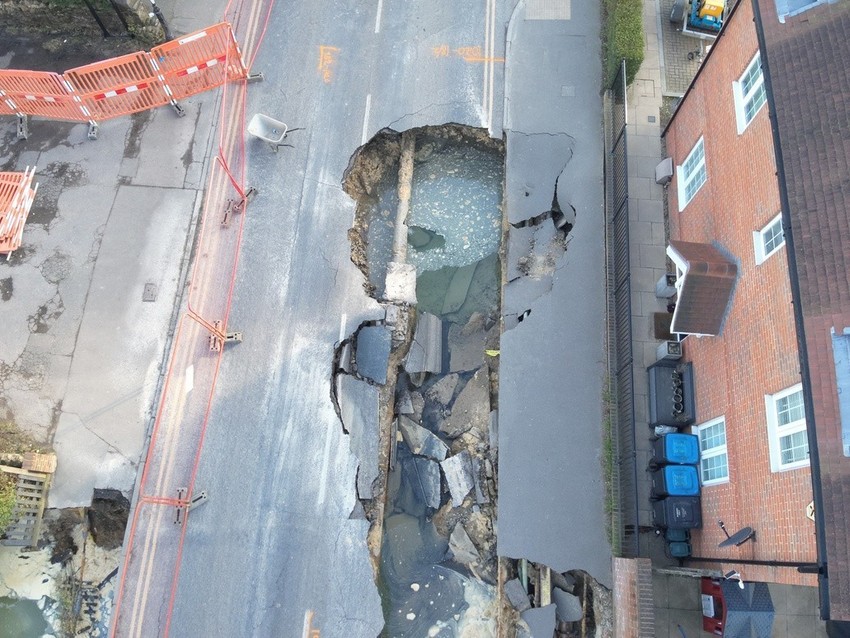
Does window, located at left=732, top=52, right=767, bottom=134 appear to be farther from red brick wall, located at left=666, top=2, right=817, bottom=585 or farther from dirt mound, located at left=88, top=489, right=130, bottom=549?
dirt mound, located at left=88, top=489, right=130, bottom=549

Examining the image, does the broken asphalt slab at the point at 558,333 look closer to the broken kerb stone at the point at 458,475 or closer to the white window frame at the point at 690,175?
the broken kerb stone at the point at 458,475

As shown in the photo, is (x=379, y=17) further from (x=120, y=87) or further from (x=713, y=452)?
(x=713, y=452)

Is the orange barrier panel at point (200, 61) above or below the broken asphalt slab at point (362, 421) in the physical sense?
above

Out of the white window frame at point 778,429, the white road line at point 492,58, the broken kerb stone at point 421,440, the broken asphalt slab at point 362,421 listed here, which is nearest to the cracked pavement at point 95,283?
the broken asphalt slab at point 362,421

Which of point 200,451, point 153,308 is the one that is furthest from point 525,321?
point 153,308

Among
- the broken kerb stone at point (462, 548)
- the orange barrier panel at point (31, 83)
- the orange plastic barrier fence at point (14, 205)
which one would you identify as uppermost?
the orange barrier panel at point (31, 83)

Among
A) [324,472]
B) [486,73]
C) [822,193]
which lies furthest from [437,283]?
[822,193]
